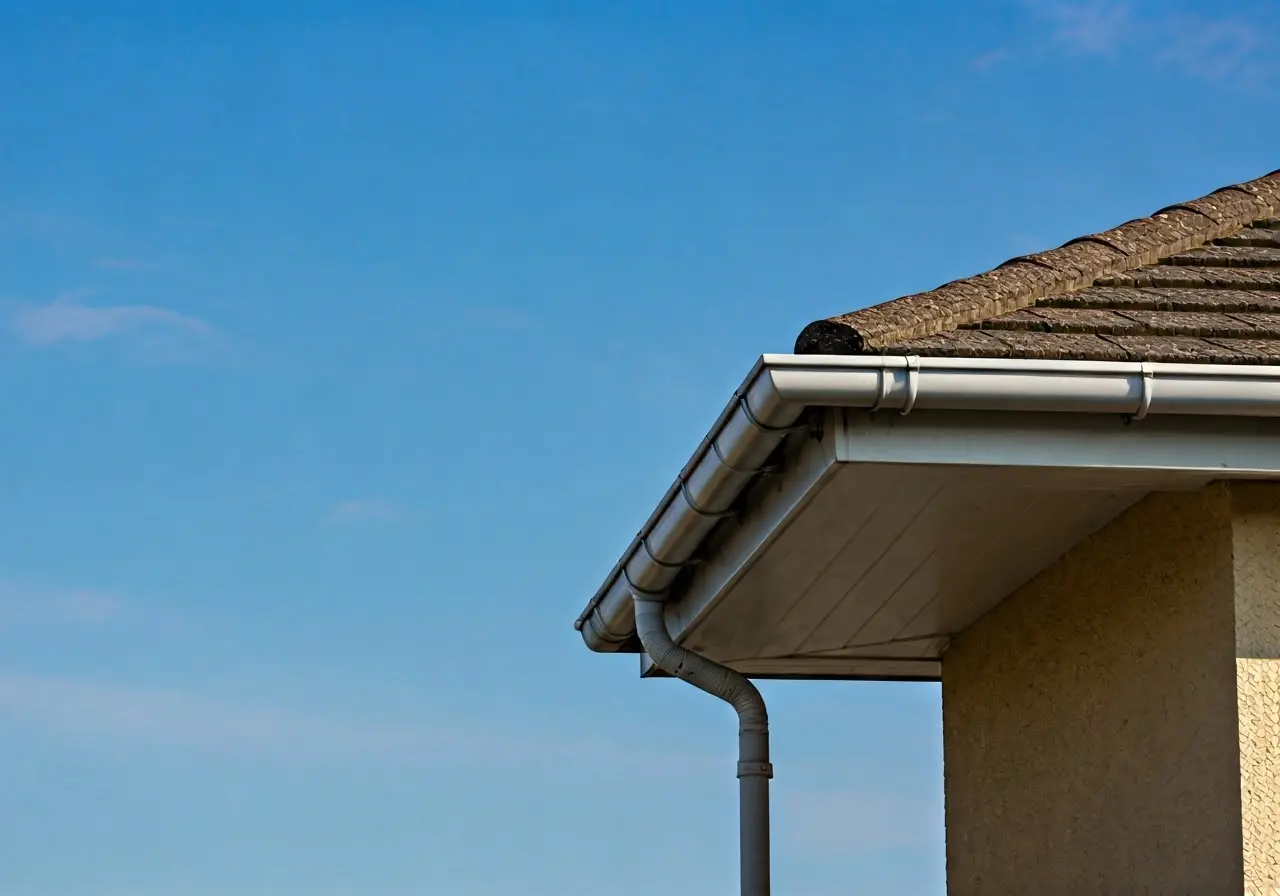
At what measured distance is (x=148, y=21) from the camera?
1310 centimetres

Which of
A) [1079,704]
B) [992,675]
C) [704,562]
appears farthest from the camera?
[992,675]

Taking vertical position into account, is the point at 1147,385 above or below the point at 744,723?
above

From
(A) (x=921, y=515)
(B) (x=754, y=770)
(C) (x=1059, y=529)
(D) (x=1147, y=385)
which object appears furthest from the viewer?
(B) (x=754, y=770)

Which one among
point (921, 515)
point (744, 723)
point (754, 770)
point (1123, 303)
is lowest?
point (754, 770)

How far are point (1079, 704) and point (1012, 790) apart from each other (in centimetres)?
91

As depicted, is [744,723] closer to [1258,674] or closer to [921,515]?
[921,515]

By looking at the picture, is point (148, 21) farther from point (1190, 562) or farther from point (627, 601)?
point (1190, 562)

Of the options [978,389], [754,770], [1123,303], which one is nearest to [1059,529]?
[1123,303]

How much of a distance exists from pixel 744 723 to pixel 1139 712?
2.03 metres

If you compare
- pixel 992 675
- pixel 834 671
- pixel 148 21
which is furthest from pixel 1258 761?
Answer: pixel 148 21

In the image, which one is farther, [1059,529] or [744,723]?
[744,723]

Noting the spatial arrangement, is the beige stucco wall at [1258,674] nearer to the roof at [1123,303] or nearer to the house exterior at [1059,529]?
the house exterior at [1059,529]

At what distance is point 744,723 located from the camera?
803 cm

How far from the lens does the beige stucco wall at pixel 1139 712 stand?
19.0 ft
